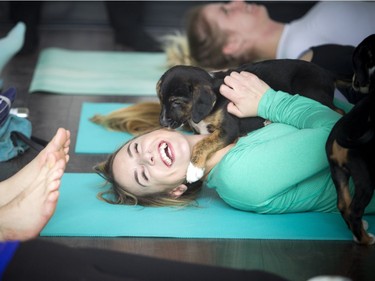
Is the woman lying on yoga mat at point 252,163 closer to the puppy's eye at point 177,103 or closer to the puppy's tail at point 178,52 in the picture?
the puppy's eye at point 177,103

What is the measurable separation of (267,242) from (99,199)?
780 millimetres

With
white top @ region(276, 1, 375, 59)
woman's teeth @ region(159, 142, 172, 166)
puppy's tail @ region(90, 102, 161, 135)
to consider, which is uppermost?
white top @ region(276, 1, 375, 59)

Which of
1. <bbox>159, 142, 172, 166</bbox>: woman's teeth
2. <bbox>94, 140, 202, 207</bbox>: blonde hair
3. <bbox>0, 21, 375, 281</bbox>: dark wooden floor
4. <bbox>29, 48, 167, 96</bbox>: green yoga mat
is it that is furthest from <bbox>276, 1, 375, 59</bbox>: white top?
<bbox>0, 21, 375, 281</bbox>: dark wooden floor

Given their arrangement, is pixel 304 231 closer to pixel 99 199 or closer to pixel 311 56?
pixel 99 199

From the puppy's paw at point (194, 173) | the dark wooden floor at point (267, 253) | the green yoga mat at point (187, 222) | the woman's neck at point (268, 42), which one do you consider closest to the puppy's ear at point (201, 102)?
the puppy's paw at point (194, 173)

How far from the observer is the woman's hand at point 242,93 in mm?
3014

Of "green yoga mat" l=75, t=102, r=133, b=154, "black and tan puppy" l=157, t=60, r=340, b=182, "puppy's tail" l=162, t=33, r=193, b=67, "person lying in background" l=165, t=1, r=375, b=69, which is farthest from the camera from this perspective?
"puppy's tail" l=162, t=33, r=193, b=67

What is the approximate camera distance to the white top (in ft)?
13.4

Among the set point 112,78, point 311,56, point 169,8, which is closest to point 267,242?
point 311,56

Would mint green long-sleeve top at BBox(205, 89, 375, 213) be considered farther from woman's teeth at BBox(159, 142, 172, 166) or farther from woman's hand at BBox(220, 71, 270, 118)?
woman's teeth at BBox(159, 142, 172, 166)

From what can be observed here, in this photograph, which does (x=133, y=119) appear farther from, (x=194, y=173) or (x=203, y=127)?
(x=194, y=173)

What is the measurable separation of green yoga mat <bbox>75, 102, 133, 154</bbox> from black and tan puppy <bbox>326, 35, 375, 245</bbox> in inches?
54.7

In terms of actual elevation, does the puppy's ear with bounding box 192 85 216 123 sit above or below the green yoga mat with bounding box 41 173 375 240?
above

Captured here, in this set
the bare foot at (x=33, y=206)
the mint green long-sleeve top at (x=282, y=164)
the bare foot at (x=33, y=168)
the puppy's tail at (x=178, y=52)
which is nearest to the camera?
the bare foot at (x=33, y=206)
